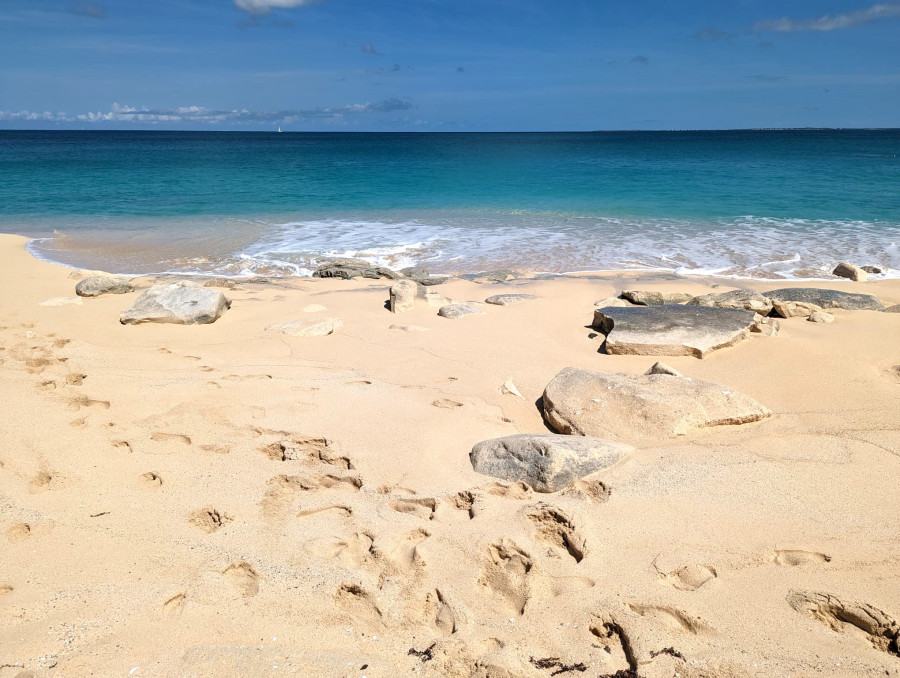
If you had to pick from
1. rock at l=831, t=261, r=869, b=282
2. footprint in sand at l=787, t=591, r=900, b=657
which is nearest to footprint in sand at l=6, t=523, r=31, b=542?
footprint in sand at l=787, t=591, r=900, b=657

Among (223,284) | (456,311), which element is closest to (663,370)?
(456,311)

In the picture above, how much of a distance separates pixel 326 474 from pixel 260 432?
24.8 inches

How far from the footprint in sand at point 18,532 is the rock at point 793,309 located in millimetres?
6479

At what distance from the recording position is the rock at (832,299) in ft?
21.4

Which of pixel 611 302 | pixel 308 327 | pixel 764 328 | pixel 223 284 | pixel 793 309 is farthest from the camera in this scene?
pixel 223 284

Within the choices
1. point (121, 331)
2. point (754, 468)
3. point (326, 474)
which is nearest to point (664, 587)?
point (754, 468)

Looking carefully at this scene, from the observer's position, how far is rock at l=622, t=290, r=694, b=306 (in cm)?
673

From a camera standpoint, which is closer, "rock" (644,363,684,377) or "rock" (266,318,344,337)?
"rock" (644,363,684,377)

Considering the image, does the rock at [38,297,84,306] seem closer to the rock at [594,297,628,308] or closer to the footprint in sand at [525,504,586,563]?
the rock at [594,297,628,308]

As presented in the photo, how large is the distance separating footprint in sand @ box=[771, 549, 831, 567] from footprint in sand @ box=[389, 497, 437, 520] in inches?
58.9

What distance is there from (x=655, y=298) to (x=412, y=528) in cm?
496

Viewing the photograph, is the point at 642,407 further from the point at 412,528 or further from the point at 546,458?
the point at 412,528

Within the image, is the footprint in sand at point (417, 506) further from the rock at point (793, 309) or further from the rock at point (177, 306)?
the rock at point (793, 309)

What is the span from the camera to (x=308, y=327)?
5500 millimetres
